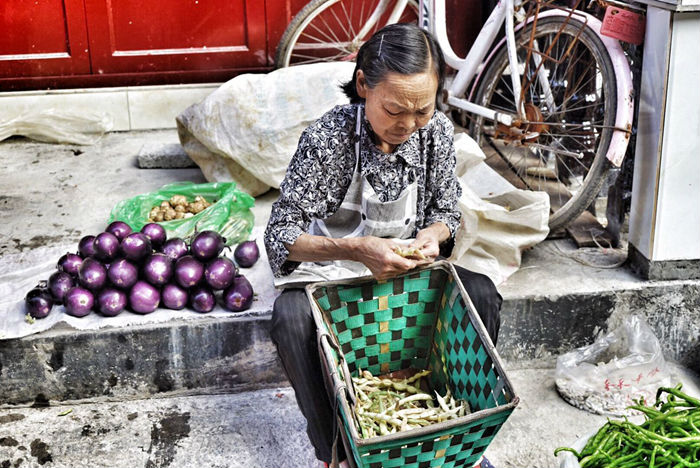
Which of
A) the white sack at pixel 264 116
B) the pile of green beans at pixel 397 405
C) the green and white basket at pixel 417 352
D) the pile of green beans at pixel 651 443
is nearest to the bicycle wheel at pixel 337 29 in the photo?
the white sack at pixel 264 116

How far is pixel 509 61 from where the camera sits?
3988 millimetres

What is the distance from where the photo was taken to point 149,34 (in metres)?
5.64

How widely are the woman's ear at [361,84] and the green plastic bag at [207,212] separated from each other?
1415mm

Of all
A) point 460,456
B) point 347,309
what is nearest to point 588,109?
point 347,309

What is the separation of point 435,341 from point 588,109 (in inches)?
78.2

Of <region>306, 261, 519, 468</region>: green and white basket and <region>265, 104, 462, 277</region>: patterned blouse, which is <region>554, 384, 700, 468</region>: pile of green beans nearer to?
<region>306, 261, 519, 468</region>: green and white basket

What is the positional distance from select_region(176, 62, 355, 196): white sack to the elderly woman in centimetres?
145

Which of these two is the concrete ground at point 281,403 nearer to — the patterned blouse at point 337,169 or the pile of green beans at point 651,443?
the pile of green beans at point 651,443

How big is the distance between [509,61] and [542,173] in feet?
2.64

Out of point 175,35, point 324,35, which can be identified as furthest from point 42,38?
point 324,35

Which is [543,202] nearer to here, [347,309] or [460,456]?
[347,309]

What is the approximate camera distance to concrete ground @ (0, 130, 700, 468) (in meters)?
2.99

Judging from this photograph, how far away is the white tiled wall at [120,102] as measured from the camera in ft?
18.4

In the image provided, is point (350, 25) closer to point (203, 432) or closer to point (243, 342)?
point (243, 342)
